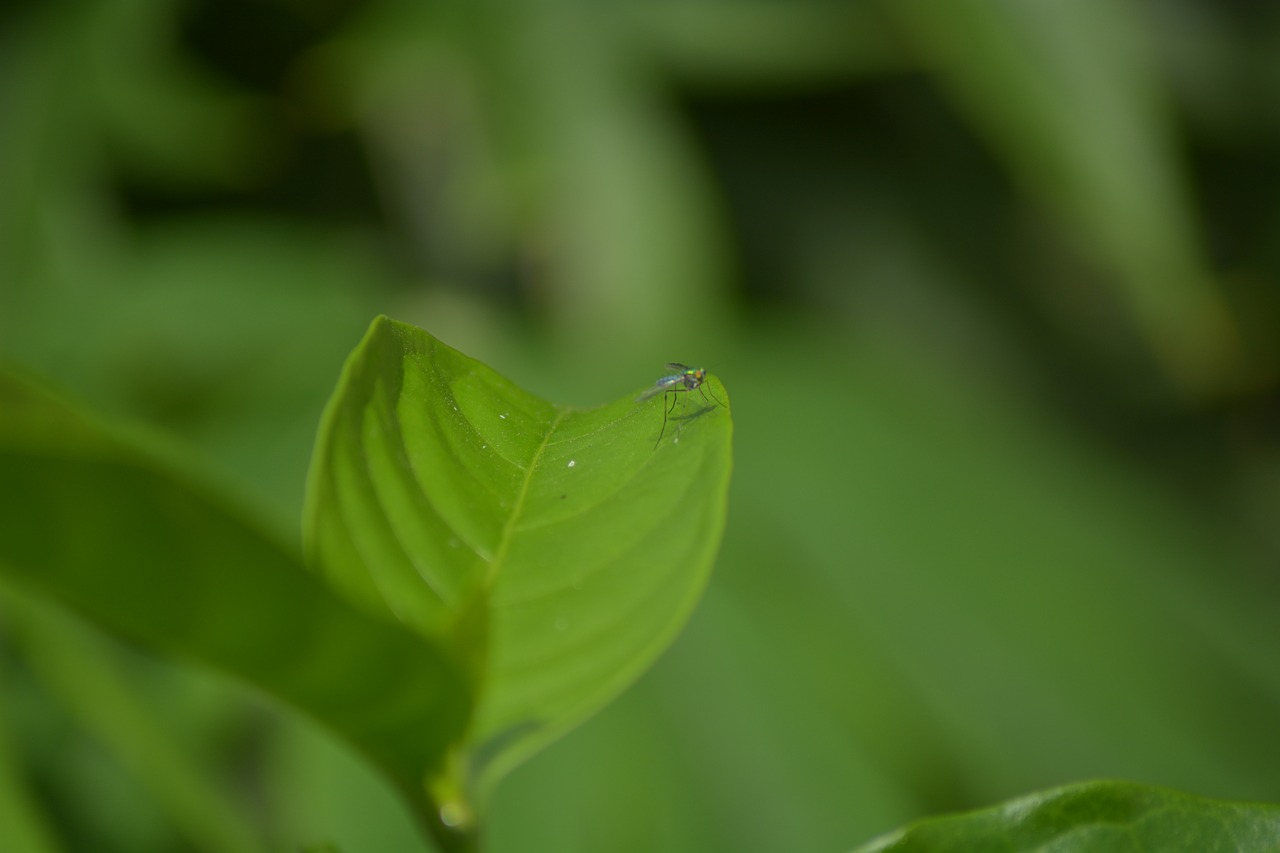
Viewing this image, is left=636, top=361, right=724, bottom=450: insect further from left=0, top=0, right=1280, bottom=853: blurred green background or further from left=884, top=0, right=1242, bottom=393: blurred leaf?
left=884, top=0, right=1242, bottom=393: blurred leaf

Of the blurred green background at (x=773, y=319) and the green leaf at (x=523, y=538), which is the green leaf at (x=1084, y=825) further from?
the blurred green background at (x=773, y=319)

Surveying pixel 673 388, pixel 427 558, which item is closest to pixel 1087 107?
pixel 673 388

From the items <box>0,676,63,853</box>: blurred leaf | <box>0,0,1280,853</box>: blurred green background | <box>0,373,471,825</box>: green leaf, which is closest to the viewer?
<box>0,373,471,825</box>: green leaf

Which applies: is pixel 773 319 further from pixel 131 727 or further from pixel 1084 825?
pixel 1084 825

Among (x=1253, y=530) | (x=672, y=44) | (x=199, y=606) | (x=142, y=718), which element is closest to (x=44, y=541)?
(x=199, y=606)

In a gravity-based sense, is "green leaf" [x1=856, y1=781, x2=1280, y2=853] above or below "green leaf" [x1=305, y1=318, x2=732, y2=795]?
below

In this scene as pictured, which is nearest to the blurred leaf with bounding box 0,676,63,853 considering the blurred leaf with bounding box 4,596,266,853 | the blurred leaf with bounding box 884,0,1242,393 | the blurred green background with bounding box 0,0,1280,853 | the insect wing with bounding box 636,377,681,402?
the blurred leaf with bounding box 4,596,266,853

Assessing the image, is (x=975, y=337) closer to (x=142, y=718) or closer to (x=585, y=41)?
(x=585, y=41)
